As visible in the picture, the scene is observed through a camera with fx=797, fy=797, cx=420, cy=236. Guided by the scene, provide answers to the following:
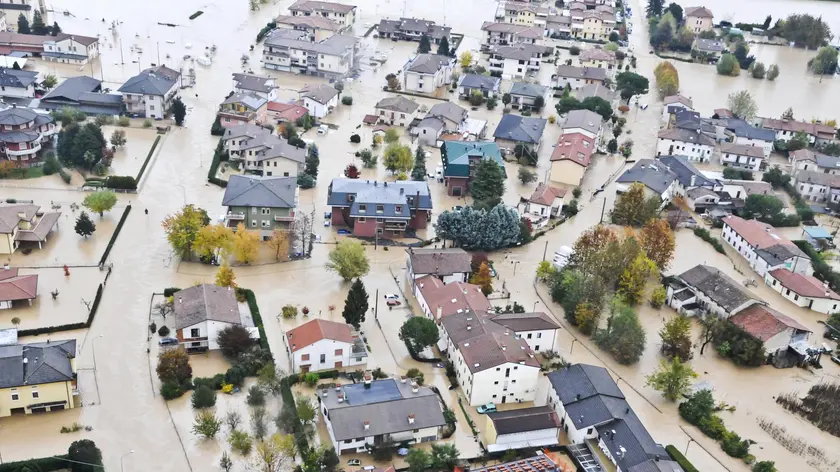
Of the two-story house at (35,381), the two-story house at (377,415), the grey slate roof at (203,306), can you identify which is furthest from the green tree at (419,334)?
the two-story house at (35,381)

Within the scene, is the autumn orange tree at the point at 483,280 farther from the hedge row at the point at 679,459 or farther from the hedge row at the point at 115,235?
the hedge row at the point at 115,235

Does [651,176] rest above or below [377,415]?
above

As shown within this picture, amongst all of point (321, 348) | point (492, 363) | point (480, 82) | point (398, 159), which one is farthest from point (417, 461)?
point (480, 82)

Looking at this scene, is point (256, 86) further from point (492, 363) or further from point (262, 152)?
point (492, 363)

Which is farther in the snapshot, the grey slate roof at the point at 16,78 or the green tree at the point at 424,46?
the green tree at the point at 424,46

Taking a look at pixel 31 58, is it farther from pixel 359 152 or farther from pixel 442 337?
pixel 442 337

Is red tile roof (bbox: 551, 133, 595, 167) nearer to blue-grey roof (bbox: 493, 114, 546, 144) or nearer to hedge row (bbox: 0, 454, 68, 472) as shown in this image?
blue-grey roof (bbox: 493, 114, 546, 144)

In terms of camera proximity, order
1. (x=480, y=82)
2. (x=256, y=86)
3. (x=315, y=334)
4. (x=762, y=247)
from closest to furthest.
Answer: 1. (x=315, y=334)
2. (x=762, y=247)
3. (x=256, y=86)
4. (x=480, y=82)
